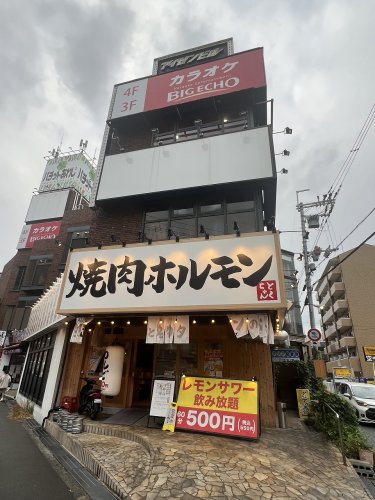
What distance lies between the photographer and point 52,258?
30.0 metres

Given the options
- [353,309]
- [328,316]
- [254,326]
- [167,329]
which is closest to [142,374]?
[167,329]

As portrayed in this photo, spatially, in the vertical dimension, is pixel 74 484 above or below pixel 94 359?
below

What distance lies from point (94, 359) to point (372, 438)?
11282 millimetres

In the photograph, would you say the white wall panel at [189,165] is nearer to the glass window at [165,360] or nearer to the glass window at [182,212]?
the glass window at [182,212]

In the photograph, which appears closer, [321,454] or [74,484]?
[74,484]

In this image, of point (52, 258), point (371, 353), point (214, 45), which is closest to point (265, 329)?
point (214, 45)

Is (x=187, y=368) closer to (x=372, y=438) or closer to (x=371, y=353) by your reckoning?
(x=372, y=438)

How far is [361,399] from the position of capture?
1370 cm

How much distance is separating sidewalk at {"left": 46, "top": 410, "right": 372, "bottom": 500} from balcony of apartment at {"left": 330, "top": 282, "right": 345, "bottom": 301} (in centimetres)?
4523

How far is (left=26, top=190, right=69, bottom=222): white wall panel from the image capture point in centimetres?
3662

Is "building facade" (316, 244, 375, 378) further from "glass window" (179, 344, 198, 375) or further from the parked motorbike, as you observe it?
the parked motorbike

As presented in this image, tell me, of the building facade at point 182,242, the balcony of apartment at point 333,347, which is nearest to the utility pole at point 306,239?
the building facade at point 182,242

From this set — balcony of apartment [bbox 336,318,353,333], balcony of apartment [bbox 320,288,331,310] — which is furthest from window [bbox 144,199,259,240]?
balcony of apartment [bbox 320,288,331,310]

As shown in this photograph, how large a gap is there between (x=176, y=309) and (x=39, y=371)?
956cm
